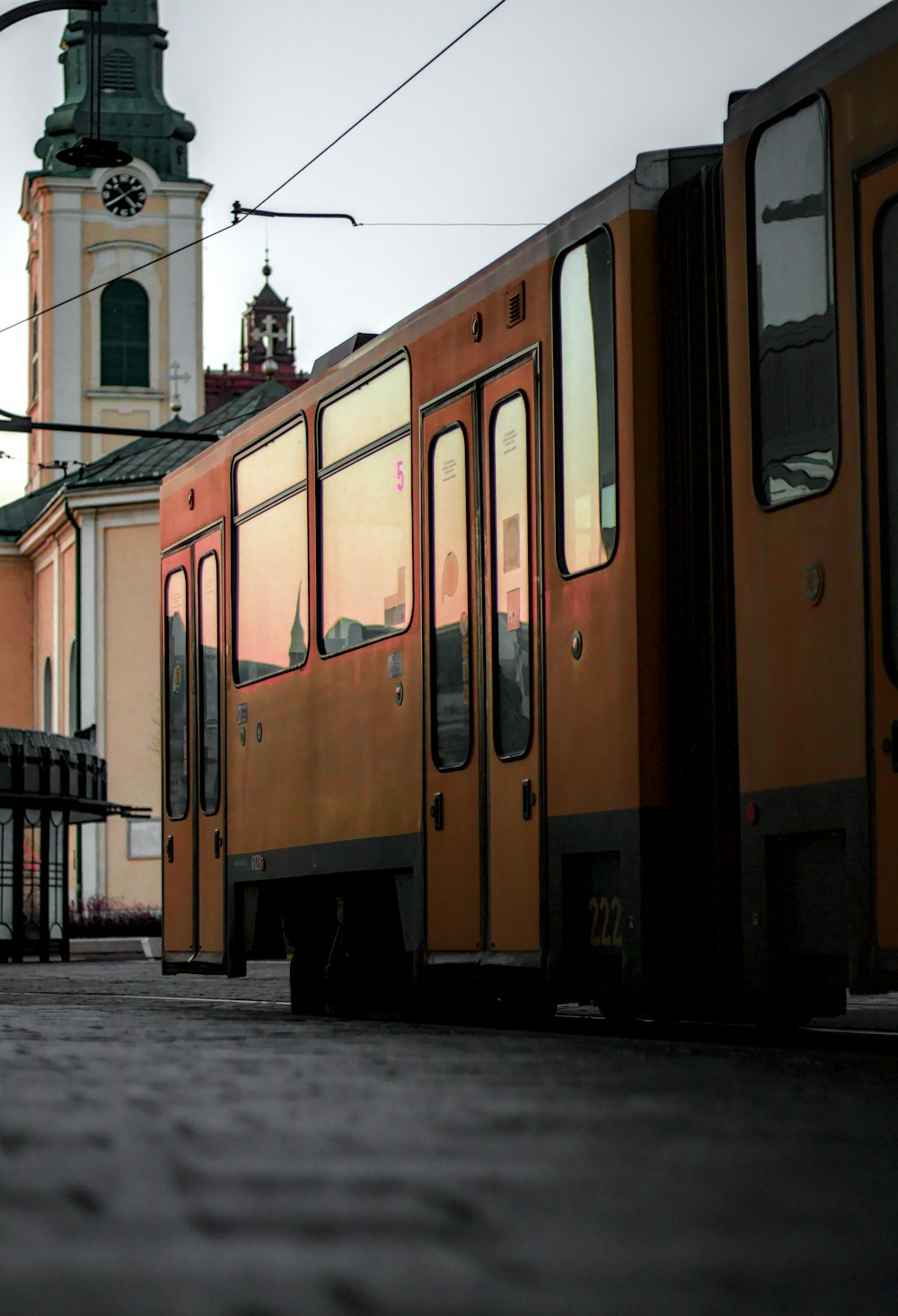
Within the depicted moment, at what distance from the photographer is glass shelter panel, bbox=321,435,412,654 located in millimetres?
12258

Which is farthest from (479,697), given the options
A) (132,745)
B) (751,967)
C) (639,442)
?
(132,745)

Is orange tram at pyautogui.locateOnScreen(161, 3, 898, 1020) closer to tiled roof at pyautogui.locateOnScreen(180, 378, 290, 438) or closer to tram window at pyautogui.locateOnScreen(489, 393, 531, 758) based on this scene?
tram window at pyautogui.locateOnScreen(489, 393, 531, 758)

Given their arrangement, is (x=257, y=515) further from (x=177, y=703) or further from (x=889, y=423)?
(x=889, y=423)

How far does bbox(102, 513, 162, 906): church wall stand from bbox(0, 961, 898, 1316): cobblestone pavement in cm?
5323

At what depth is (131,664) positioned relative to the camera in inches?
2427

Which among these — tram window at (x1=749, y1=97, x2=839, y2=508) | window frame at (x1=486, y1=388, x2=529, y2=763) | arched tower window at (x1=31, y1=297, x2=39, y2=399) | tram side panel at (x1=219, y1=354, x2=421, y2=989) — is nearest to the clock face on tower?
arched tower window at (x1=31, y1=297, x2=39, y2=399)

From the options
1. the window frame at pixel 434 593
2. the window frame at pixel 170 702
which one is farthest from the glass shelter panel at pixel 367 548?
the window frame at pixel 170 702

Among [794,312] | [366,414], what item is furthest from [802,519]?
[366,414]

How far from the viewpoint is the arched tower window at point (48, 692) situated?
222 ft

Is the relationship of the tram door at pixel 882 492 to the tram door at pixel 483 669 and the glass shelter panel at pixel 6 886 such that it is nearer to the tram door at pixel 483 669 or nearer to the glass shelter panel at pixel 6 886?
the tram door at pixel 483 669

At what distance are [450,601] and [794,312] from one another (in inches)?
136

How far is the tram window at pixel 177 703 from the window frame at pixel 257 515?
1046mm

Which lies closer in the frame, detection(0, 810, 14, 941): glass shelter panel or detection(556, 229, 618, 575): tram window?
detection(556, 229, 618, 575): tram window

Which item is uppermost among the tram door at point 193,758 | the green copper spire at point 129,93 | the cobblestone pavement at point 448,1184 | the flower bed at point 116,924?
the green copper spire at point 129,93
